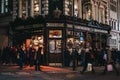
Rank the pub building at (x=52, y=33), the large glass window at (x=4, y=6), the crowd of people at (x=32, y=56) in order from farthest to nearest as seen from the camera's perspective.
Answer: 1. the large glass window at (x=4, y=6)
2. the pub building at (x=52, y=33)
3. the crowd of people at (x=32, y=56)

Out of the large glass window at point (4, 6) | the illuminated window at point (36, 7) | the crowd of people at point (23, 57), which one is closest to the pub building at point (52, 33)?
the illuminated window at point (36, 7)

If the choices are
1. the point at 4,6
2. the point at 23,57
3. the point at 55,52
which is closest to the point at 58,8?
the point at 55,52

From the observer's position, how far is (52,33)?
3259 centimetres

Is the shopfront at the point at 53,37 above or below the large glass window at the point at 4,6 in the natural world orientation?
below

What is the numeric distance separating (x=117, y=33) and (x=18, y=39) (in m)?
20.0

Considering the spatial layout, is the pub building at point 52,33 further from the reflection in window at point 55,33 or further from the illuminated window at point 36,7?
the illuminated window at point 36,7

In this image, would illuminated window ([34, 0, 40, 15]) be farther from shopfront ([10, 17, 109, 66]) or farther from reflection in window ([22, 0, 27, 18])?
reflection in window ([22, 0, 27, 18])

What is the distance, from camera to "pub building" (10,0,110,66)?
3228cm

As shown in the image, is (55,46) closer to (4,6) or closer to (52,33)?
(52,33)

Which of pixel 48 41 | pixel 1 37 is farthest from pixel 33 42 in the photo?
pixel 1 37

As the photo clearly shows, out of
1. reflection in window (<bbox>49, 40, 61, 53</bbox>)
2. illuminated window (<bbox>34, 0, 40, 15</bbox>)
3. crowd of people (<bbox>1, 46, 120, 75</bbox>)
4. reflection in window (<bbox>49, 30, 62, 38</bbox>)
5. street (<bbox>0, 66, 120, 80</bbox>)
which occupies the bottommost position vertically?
street (<bbox>0, 66, 120, 80</bbox>)

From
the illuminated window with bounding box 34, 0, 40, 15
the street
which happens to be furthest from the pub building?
the street

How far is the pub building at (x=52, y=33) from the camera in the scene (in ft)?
106

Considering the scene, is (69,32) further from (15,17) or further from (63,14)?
(15,17)
